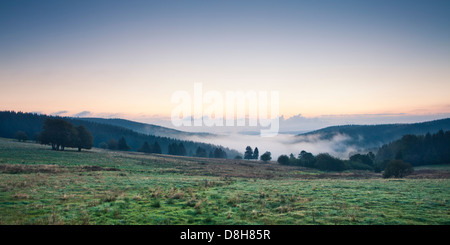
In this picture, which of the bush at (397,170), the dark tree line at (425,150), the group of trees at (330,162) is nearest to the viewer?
the bush at (397,170)

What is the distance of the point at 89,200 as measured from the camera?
16156mm

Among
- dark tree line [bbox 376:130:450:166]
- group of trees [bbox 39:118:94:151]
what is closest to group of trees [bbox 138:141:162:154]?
group of trees [bbox 39:118:94:151]

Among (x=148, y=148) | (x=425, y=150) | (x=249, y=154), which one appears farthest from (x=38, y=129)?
(x=425, y=150)

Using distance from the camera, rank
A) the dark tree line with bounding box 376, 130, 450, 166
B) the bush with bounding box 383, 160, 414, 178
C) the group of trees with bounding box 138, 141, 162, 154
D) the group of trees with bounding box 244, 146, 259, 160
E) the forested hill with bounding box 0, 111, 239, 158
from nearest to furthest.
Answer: the bush with bounding box 383, 160, 414, 178
the dark tree line with bounding box 376, 130, 450, 166
the group of trees with bounding box 138, 141, 162, 154
the group of trees with bounding box 244, 146, 259, 160
the forested hill with bounding box 0, 111, 239, 158

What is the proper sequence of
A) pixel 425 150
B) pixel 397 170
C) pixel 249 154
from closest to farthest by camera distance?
pixel 397 170, pixel 425 150, pixel 249 154

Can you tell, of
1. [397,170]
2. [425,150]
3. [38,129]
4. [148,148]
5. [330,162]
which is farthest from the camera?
[38,129]

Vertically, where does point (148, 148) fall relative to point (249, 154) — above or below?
above

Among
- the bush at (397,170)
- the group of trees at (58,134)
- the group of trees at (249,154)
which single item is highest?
the group of trees at (58,134)

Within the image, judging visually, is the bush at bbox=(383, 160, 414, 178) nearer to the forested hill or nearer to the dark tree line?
the dark tree line

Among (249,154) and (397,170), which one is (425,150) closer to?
(397,170)

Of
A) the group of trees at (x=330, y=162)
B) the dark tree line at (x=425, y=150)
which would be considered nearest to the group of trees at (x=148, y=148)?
the group of trees at (x=330, y=162)

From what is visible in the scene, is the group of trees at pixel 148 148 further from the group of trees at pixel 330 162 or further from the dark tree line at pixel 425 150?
the dark tree line at pixel 425 150
